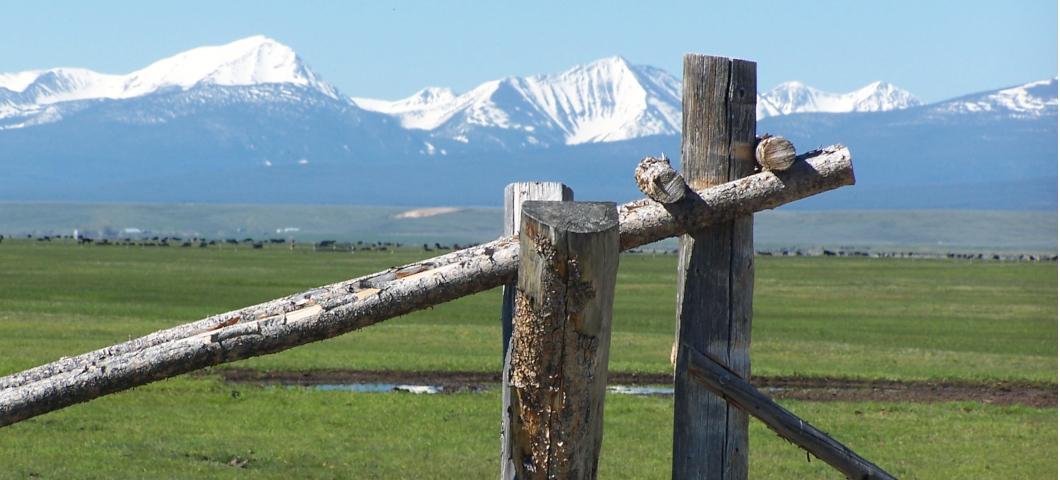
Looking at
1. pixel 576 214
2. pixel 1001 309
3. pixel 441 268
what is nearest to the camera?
pixel 576 214

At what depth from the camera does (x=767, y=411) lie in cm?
755

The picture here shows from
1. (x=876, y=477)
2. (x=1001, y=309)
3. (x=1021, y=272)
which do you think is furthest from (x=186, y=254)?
(x=876, y=477)

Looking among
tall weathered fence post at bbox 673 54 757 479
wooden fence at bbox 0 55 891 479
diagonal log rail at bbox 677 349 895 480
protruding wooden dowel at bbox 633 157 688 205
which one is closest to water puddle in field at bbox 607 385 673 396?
wooden fence at bbox 0 55 891 479

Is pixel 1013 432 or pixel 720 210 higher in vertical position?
pixel 720 210

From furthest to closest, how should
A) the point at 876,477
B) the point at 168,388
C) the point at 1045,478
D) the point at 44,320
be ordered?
the point at 44,320
the point at 168,388
the point at 1045,478
the point at 876,477

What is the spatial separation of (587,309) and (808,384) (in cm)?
2046

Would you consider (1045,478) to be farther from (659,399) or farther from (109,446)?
(109,446)

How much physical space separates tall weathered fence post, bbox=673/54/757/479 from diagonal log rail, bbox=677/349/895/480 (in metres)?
0.06

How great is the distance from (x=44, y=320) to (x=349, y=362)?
14.0 m

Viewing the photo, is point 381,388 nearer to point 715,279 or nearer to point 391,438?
point 391,438

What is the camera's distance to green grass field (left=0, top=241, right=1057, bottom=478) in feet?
53.8

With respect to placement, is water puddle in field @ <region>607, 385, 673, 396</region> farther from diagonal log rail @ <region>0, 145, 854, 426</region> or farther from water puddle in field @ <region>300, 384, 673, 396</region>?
diagonal log rail @ <region>0, 145, 854, 426</region>

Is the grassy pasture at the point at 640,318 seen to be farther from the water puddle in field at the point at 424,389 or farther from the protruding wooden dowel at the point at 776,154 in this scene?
the protruding wooden dowel at the point at 776,154

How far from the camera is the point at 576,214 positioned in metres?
6.39
